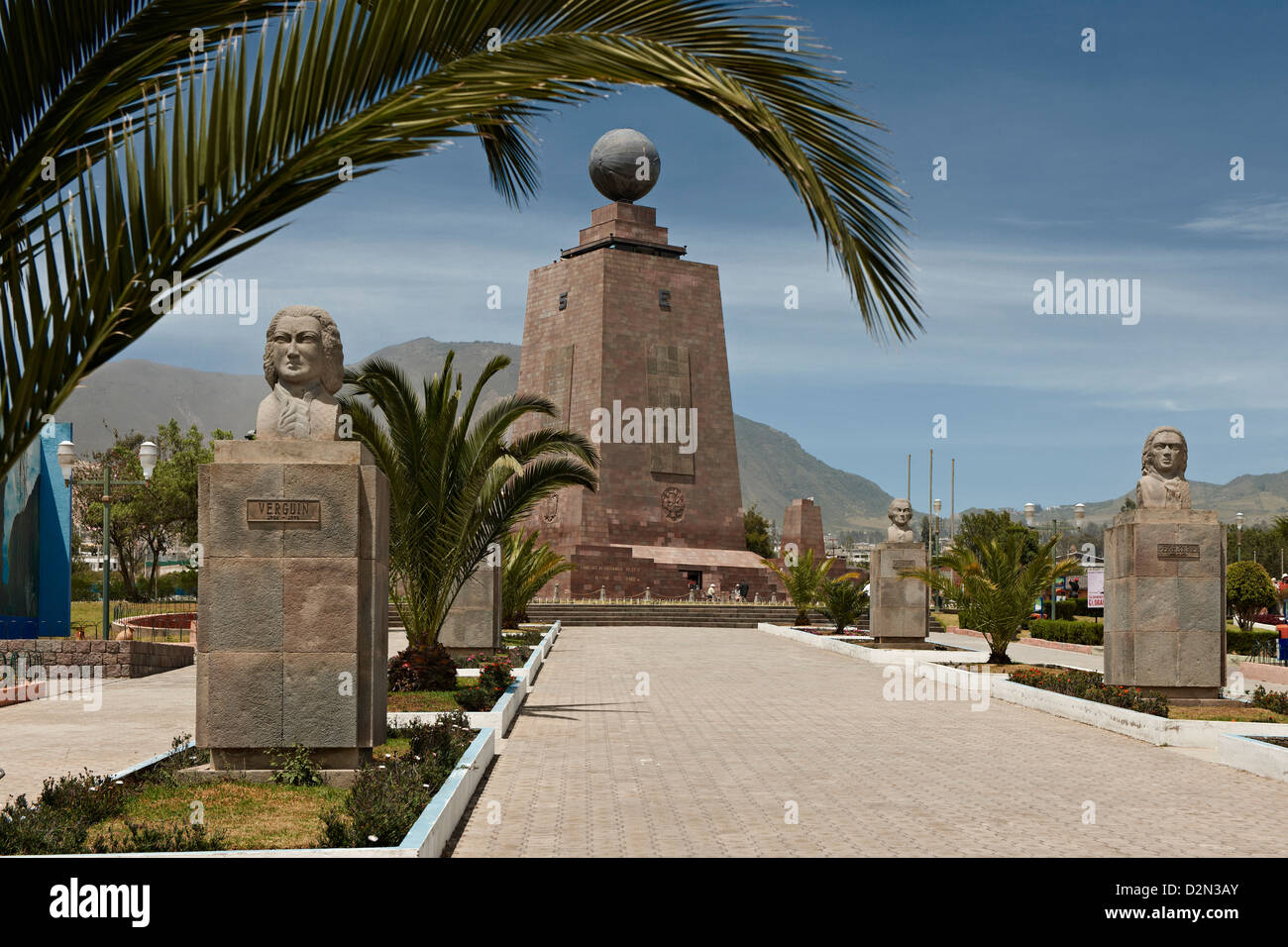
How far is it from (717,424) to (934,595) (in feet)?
48.6

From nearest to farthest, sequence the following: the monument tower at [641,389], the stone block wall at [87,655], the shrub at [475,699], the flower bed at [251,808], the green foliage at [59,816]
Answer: the green foliage at [59,816], the flower bed at [251,808], the shrub at [475,699], the stone block wall at [87,655], the monument tower at [641,389]

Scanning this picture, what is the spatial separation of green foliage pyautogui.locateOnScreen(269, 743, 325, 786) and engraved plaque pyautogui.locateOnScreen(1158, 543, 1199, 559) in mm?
9533

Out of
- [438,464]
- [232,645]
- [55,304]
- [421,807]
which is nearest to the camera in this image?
[55,304]

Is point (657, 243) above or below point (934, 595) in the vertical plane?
above

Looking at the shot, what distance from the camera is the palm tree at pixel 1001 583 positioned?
62.4 ft

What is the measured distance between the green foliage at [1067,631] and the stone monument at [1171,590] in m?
15.8
